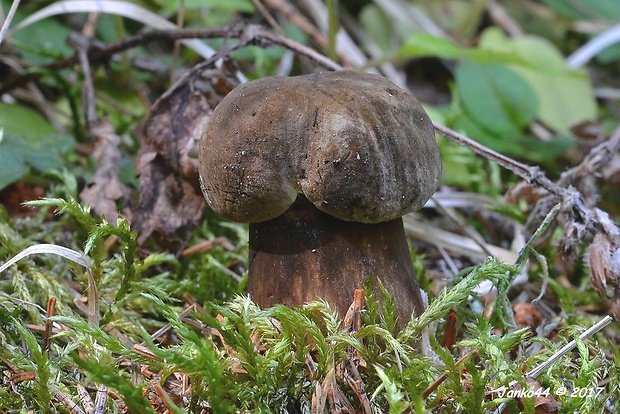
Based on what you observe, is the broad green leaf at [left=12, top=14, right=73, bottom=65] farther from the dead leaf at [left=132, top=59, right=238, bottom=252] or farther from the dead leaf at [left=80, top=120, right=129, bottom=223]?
the dead leaf at [left=132, top=59, right=238, bottom=252]

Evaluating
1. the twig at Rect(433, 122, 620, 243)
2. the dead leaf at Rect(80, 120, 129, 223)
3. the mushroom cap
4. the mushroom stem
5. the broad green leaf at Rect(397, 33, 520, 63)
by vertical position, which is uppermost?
the broad green leaf at Rect(397, 33, 520, 63)

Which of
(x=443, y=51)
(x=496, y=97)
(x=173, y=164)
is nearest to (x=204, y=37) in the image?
(x=173, y=164)

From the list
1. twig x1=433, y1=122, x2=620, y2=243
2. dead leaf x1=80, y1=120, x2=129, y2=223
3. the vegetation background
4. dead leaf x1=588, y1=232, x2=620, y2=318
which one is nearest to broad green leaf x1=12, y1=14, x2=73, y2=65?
the vegetation background

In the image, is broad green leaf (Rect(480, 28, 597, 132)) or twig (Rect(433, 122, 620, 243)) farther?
broad green leaf (Rect(480, 28, 597, 132))

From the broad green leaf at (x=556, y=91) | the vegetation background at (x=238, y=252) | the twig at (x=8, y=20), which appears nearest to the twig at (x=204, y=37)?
the vegetation background at (x=238, y=252)

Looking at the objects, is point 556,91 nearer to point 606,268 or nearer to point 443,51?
point 443,51

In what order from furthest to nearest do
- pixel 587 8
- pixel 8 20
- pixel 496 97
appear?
1. pixel 587 8
2. pixel 496 97
3. pixel 8 20

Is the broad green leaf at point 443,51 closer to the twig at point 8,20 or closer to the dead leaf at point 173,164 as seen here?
the dead leaf at point 173,164

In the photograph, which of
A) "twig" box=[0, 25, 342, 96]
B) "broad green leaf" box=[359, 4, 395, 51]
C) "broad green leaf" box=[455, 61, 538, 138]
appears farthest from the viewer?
"broad green leaf" box=[359, 4, 395, 51]
